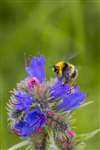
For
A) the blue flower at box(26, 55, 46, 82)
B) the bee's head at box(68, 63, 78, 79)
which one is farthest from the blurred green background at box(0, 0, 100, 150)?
the blue flower at box(26, 55, 46, 82)

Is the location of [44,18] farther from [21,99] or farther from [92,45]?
[21,99]

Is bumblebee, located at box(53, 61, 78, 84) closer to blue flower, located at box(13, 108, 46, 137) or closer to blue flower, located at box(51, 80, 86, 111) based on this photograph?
blue flower, located at box(51, 80, 86, 111)

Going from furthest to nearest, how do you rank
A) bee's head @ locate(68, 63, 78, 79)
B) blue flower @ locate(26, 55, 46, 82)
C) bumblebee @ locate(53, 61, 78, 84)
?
bee's head @ locate(68, 63, 78, 79) → bumblebee @ locate(53, 61, 78, 84) → blue flower @ locate(26, 55, 46, 82)

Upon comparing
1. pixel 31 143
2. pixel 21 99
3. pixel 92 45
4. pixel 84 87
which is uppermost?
pixel 92 45

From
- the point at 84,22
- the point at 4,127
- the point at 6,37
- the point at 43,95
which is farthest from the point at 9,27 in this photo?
the point at 43,95

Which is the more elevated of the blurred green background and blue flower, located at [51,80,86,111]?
the blurred green background
